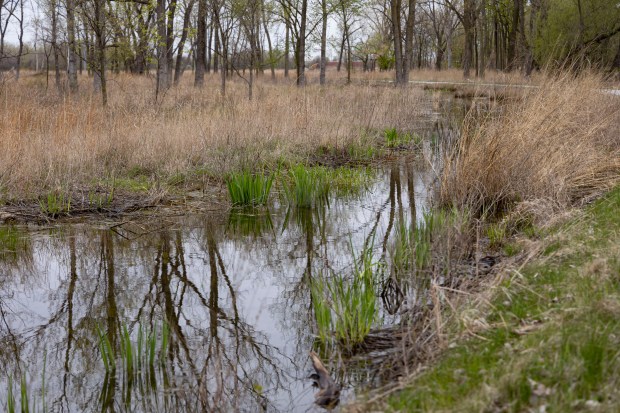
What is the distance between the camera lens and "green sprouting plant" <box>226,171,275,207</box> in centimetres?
808

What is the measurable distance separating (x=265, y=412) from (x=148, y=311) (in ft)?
5.51

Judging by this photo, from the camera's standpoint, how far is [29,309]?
488cm

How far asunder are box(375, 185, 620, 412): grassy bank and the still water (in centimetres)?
65

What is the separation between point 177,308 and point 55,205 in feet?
10.7

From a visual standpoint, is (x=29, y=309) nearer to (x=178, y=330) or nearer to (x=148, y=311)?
(x=148, y=311)

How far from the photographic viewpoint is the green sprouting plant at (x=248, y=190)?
8.08 metres

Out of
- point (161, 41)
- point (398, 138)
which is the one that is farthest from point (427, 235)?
point (161, 41)

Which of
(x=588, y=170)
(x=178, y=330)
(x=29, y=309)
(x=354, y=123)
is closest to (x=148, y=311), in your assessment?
(x=178, y=330)

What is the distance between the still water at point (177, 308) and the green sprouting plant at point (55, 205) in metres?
0.38

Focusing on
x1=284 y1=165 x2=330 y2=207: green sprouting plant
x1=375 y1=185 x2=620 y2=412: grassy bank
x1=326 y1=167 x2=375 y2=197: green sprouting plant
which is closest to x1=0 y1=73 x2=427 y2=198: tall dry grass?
x1=326 y1=167 x2=375 y2=197: green sprouting plant

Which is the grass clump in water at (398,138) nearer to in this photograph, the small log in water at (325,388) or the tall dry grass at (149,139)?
the tall dry grass at (149,139)

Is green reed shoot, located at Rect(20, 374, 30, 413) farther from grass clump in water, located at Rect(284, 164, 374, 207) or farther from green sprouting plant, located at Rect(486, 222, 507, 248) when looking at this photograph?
grass clump in water, located at Rect(284, 164, 374, 207)

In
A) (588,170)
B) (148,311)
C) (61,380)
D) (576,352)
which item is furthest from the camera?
(588,170)

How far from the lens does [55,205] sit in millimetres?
7375
